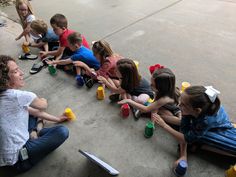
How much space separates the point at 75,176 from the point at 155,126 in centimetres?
103

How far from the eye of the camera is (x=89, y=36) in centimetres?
437

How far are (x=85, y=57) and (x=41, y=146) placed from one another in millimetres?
1559

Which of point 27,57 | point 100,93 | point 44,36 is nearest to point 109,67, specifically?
point 100,93

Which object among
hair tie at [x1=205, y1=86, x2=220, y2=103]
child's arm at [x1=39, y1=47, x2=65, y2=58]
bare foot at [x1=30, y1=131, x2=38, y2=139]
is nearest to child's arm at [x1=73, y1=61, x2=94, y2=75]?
child's arm at [x1=39, y1=47, x2=65, y2=58]

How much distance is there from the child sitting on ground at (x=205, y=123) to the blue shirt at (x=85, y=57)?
66.1 inches

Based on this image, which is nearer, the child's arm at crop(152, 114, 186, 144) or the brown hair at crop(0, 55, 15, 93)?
the brown hair at crop(0, 55, 15, 93)

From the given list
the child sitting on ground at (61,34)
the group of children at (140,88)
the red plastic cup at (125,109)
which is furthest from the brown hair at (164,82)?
the child sitting on ground at (61,34)

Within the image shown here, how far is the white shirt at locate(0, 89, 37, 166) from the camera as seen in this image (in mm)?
1859

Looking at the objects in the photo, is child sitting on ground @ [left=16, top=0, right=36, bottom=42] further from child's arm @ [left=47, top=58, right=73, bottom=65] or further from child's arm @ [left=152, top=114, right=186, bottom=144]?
child's arm @ [left=152, top=114, right=186, bottom=144]

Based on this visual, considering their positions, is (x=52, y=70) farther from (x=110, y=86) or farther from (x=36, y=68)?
(x=110, y=86)

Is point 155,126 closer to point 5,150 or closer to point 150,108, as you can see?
point 150,108

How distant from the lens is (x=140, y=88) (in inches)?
110

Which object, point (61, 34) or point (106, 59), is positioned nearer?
point (106, 59)

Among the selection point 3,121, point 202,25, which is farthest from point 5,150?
point 202,25
